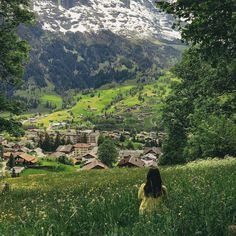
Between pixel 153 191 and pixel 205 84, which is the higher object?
pixel 153 191

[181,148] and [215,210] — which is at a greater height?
[215,210]

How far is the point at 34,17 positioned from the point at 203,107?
13.5 metres

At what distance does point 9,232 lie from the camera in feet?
26.3

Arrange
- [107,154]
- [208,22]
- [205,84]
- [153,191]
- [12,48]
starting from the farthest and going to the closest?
[107,154] < [205,84] < [12,48] < [208,22] < [153,191]

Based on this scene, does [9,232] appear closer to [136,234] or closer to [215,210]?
[136,234]

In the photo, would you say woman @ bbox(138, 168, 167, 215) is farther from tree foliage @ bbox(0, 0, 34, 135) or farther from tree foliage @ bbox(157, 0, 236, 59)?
tree foliage @ bbox(0, 0, 34, 135)

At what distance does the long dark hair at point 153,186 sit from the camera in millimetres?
10969

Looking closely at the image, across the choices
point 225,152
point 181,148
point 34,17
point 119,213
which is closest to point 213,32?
point 119,213

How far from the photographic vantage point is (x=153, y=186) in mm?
11102

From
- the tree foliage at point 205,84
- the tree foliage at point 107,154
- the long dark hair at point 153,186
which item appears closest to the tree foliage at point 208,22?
the tree foliage at point 205,84

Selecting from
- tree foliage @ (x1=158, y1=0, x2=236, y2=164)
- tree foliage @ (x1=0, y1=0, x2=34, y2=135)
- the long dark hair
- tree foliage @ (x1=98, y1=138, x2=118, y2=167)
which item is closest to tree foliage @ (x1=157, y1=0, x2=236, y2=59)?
tree foliage @ (x1=158, y1=0, x2=236, y2=164)

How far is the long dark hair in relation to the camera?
432 inches

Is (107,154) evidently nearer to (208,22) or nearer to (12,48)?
(12,48)

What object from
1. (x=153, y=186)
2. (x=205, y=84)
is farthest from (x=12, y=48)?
(x=153, y=186)
